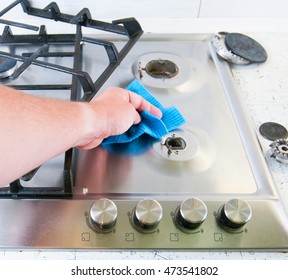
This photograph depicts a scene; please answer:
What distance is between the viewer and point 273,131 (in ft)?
2.17

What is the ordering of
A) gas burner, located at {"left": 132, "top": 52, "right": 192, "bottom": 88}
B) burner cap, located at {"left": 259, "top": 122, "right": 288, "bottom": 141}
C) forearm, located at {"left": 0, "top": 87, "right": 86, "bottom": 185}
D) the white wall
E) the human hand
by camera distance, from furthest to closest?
the white wall < gas burner, located at {"left": 132, "top": 52, "right": 192, "bottom": 88} < burner cap, located at {"left": 259, "top": 122, "right": 288, "bottom": 141} < the human hand < forearm, located at {"left": 0, "top": 87, "right": 86, "bottom": 185}

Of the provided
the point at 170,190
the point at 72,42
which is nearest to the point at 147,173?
the point at 170,190

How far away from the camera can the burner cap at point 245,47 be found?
0.81 metres

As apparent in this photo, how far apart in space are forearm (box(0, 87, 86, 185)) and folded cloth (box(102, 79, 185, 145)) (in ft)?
0.43

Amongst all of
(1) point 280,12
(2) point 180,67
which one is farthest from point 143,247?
(1) point 280,12

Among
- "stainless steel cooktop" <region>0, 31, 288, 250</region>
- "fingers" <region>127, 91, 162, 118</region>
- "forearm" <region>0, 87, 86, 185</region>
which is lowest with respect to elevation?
"stainless steel cooktop" <region>0, 31, 288, 250</region>

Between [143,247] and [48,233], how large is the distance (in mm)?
136

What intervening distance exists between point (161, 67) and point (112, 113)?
0.26 metres

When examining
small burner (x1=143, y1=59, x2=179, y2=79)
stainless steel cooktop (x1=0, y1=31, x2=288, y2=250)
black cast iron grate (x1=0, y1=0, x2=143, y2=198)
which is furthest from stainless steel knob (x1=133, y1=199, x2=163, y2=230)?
small burner (x1=143, y1=59, x2=179, y2=79)

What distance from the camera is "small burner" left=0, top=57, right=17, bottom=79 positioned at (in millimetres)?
718

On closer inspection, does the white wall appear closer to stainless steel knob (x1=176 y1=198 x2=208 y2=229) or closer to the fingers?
the fingers

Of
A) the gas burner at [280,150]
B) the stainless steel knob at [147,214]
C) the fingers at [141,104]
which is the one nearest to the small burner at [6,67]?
the fingers at [141,104]

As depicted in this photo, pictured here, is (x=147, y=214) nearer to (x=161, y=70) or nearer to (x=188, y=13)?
(x=161, y=70)

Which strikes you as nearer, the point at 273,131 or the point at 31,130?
the point at 31,130
